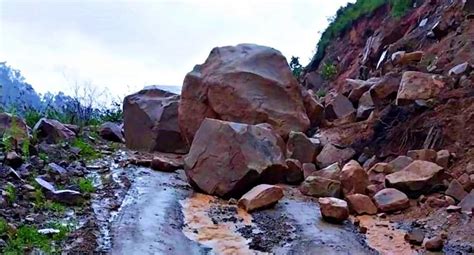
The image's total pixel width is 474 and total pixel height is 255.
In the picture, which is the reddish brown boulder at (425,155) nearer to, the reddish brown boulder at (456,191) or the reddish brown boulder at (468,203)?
the reddish brown boulder at (456,191)

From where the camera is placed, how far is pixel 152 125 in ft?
33.9

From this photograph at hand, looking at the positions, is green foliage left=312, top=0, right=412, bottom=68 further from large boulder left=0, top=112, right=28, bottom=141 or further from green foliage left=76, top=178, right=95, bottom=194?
green foliage left=76, top=178, right=95, bottom=194

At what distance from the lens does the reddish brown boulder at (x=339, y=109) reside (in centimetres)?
1026

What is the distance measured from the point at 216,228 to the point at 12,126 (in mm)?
3802

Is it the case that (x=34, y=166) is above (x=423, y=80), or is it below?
below

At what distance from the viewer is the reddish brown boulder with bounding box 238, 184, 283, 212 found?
6.27m

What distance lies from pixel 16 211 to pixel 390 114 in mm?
5339

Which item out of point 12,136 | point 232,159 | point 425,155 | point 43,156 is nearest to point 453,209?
point 425,155

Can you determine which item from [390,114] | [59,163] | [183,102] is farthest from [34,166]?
[390,114]

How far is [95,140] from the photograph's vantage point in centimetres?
1030

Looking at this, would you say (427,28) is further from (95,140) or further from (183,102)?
(95,140)

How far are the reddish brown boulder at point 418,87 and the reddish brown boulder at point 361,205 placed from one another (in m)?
2.71

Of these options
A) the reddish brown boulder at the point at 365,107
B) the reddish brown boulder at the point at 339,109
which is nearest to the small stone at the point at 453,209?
the reddish brown boulder at the point at 365,107

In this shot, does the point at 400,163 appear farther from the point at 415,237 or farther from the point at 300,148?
the point at 415,237
